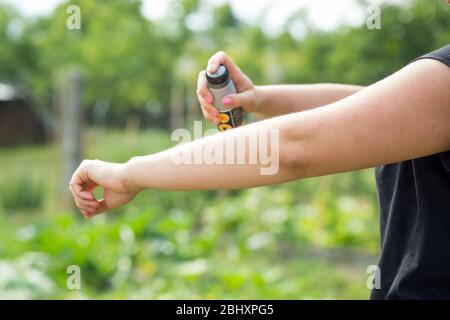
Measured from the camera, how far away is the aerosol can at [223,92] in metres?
1.52

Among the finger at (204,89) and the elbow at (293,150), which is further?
A: the finger at (204,89)

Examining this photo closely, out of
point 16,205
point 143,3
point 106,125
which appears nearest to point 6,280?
point 16,205

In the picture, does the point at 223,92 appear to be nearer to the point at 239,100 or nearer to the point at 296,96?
the point at 239,100

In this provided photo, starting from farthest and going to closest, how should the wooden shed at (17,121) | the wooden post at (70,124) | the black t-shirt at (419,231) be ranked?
the wooden shed at (17,121)
the wooden post at (70,124)
the black t-shirt at (419,231)

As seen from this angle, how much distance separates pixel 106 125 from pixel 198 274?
14.2 m

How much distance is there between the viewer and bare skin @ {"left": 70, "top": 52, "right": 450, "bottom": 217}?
1027 millimetres

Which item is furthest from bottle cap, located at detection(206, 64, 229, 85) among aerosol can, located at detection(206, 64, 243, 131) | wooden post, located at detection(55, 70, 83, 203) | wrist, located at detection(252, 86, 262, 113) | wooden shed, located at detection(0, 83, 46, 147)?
wooden shed, located at detection(0, 83, 46, 147)

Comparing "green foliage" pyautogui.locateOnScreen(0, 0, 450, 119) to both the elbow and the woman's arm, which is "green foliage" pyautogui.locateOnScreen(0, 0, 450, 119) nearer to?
the woman's arm

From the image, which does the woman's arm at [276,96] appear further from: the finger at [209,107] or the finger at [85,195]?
the finger at [85,195]

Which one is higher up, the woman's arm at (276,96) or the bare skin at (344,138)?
the woman's arm at (276,96)

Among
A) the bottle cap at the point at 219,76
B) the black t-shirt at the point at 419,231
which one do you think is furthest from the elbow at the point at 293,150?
the bottle cap at the point at 219,76

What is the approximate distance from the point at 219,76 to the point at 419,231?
0.62 m

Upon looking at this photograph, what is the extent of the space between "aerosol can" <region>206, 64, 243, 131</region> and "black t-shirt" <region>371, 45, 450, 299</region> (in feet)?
1.54

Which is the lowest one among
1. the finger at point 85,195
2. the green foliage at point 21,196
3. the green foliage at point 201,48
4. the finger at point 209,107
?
the finger at point 85,195
